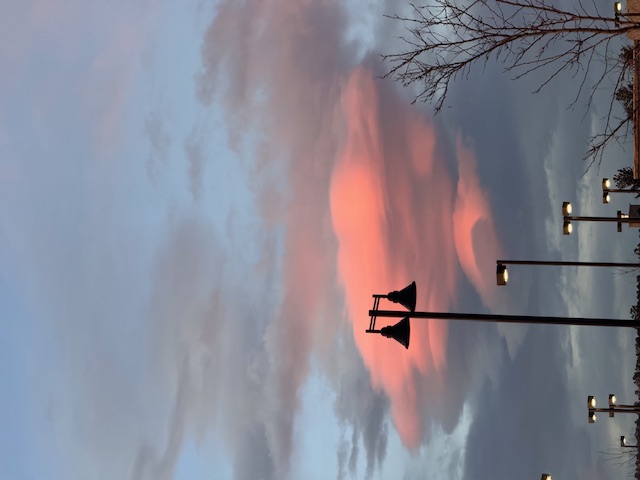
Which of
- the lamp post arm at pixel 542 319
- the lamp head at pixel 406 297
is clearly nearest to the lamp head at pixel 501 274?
the lamp post arm at pixel 542 319

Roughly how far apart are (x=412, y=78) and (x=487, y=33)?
1517 millimetres

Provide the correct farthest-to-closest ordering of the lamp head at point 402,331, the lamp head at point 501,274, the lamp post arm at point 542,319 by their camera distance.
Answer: the lamp head at point 501,274 → the lamp post arm at point 542,319 → the lamp head at point 402,331

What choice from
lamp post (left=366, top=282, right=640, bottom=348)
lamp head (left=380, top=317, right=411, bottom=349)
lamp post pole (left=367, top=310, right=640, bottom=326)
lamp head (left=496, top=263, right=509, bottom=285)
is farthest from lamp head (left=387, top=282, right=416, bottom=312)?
lamp head (left=496, top=263, right=509, bottom=285)

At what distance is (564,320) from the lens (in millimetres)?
9477

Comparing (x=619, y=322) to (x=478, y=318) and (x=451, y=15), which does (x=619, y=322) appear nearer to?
(x=478, y=318)

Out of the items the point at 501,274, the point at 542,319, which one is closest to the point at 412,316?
the point at 542,319

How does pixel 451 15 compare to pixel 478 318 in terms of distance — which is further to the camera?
pixel 478 318

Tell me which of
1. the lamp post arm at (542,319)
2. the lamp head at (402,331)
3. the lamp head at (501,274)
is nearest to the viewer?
the lamp head at (402,331)

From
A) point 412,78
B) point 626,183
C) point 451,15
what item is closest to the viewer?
point 451,15

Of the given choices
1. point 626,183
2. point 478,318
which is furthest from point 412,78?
point 626,183

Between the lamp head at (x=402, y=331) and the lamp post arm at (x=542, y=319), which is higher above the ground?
the lamp post arm at (x=542, y=319)

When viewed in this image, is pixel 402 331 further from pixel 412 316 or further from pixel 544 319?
pixel 544 319

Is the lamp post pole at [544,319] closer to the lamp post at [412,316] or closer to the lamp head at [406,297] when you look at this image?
the lamp post at [412,316]

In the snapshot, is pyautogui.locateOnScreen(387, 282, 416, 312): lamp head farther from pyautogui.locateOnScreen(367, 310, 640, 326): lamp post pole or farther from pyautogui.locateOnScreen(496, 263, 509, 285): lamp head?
pyautogui.locateOnScreen(496, 263, 509, 285): lamp head
